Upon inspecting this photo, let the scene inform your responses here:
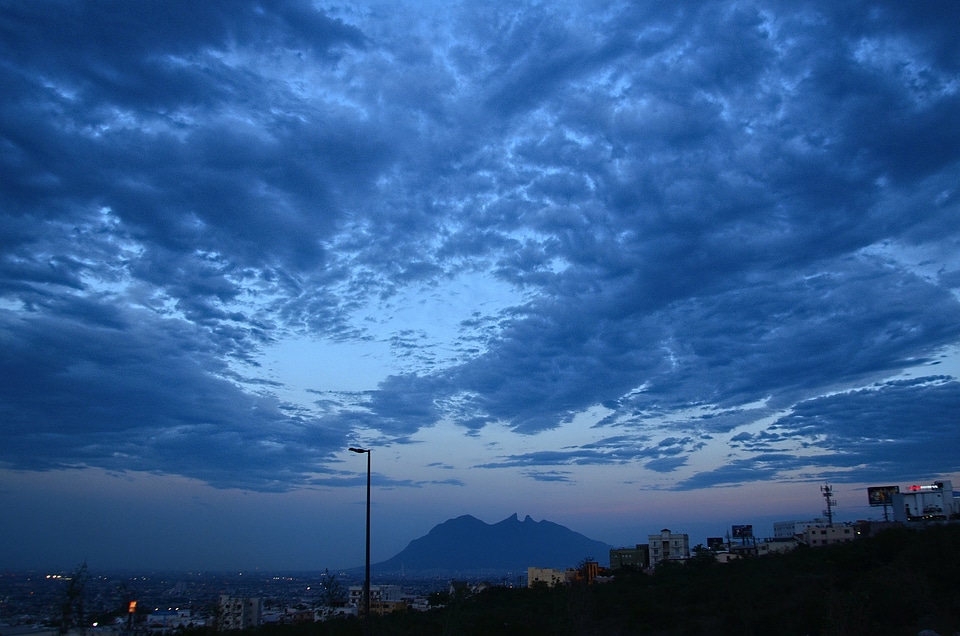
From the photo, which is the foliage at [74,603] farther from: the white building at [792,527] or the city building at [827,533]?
the white building at [792,527]

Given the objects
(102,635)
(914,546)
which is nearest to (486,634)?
(102,635)

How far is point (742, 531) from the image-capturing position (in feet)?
324

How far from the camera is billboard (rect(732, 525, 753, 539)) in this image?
98.1m

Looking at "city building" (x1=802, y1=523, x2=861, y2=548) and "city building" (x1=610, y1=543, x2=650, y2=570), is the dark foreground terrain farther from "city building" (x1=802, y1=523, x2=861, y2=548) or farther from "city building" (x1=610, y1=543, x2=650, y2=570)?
"city building" (x1=610, y1=543, x2=650, y2=570)

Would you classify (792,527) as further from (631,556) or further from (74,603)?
(74,603)

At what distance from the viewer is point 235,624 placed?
61.3ft

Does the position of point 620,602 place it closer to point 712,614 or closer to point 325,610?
point 712,614

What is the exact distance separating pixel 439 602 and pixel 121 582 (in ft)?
30.2

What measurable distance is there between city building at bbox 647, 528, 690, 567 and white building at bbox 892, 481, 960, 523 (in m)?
28.5

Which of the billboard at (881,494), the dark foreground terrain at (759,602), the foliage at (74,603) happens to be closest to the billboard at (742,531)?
the billboard at (881,494)

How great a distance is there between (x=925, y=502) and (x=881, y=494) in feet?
32.9

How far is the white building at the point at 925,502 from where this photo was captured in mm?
74312

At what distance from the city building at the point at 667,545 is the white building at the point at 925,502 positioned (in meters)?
28.5

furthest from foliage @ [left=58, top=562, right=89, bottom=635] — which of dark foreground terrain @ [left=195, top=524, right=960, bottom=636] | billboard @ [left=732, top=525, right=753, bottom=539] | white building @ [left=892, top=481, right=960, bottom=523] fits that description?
billboard @ [left=732, top=525, right=753, bottom=539]
